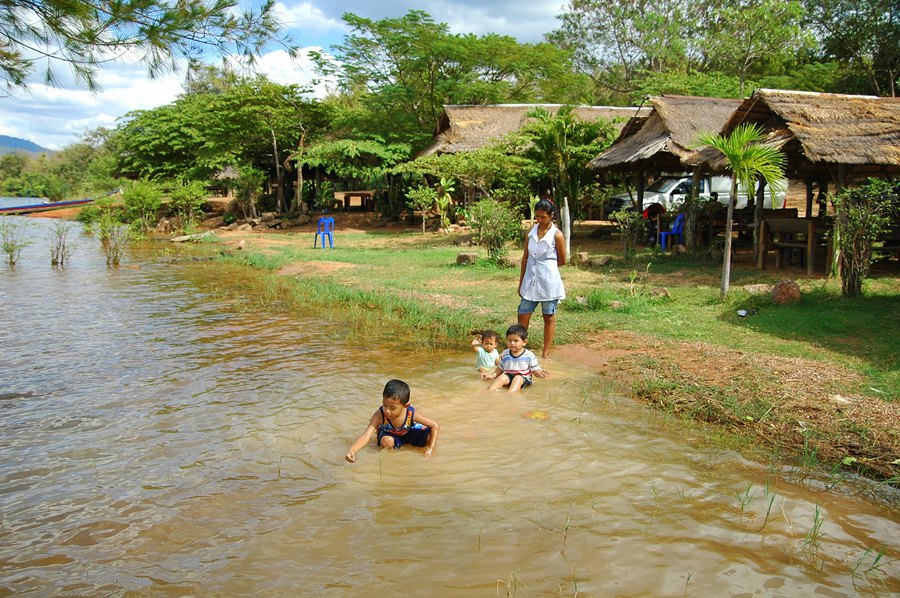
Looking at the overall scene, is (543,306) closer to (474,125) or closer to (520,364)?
(520,364)

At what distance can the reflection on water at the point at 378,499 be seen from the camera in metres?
3.28

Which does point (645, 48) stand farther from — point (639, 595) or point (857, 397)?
point (639, 595)

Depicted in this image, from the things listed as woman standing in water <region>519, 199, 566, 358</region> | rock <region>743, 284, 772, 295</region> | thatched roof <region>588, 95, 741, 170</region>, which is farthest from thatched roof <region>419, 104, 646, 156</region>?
woman standing in water <region>519, 199, 566, 358</region>

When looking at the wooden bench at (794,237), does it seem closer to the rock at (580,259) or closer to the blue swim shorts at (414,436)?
the rock at (580,259)

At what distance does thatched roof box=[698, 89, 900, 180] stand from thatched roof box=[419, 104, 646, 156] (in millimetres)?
11056

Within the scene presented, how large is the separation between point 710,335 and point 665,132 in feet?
29.6

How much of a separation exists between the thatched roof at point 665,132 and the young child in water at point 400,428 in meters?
11.1

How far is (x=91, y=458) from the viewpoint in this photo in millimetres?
4738

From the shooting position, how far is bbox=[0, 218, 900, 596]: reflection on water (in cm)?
328

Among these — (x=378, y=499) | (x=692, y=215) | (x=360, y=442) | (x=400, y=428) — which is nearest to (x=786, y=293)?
(x=692, y=215)

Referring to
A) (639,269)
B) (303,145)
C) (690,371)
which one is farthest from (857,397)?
(303,145)

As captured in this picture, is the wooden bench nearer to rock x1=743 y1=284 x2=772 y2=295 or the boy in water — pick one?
rock x1=743 y1=284 x2=772 y2=295

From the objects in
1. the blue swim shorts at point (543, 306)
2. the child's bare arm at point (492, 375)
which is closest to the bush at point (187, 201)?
the blue swim shorts at point (543, 306)

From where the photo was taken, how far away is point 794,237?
12.5m
